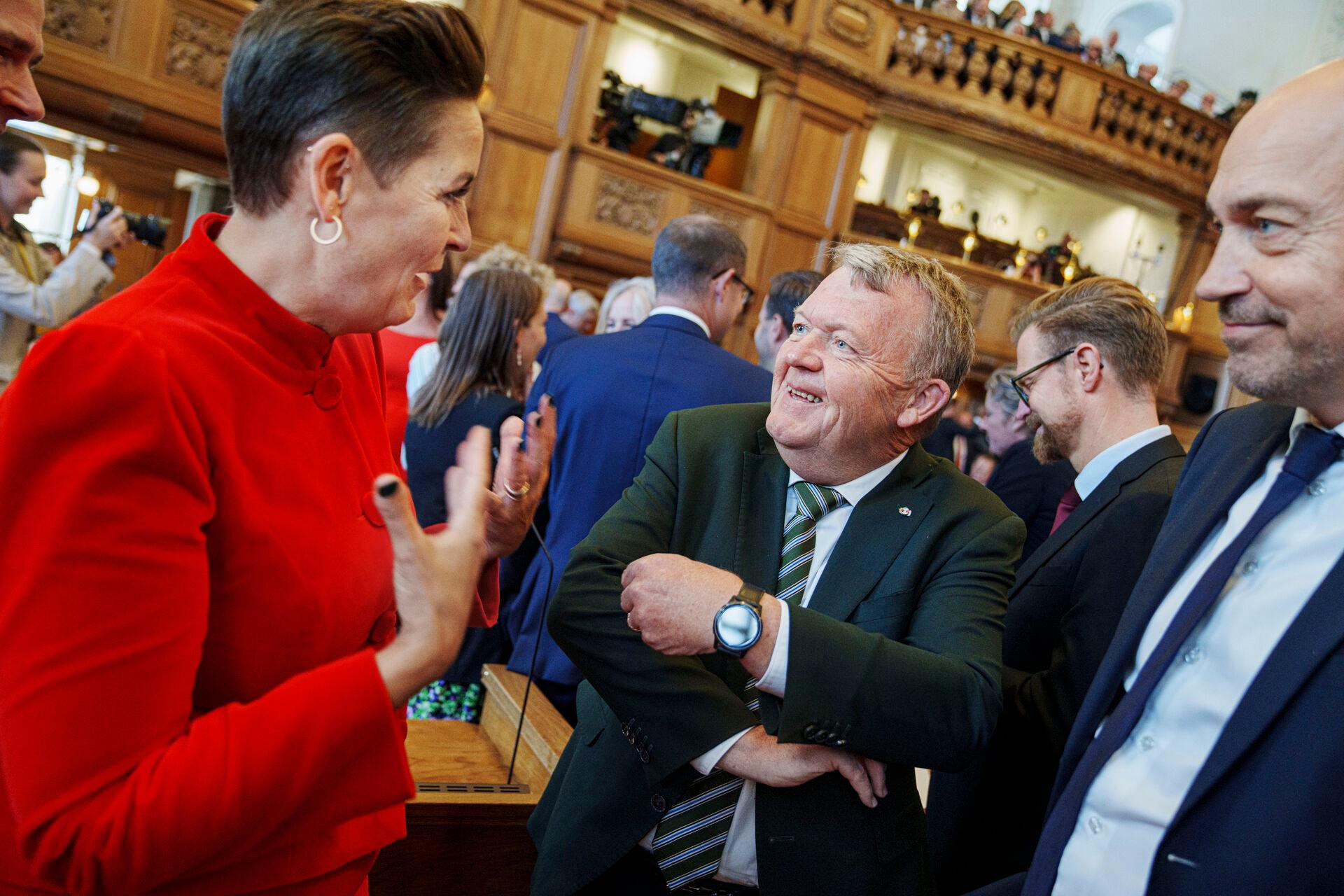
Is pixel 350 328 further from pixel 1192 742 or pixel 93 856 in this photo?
pixel 1192 742

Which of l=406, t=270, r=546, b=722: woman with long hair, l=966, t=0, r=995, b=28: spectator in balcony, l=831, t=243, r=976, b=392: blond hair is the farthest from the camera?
l=966, t=0, r=995, b=28: spectator in balcony

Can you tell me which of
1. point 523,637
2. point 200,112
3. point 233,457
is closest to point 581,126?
point 200,112

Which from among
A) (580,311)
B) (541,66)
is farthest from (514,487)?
(541,66)

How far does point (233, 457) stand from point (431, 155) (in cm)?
43

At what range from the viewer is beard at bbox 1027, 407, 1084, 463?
2.40 metres

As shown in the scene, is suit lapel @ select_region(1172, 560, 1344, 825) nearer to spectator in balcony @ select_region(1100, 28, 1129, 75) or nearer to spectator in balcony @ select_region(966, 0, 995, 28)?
spectator in balcony @ select_region(966, 0, 995, 28)

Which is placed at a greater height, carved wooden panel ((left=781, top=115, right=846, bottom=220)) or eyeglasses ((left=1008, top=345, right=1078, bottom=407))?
carved wooden panel ((left=781, top=115, right=846, bottom=220))

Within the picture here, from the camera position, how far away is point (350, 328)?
118cm

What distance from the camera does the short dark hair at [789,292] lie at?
382 centimetres

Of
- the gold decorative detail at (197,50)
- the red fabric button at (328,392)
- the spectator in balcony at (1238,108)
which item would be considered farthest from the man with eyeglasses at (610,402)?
the spectator in balcony at (1238,108)

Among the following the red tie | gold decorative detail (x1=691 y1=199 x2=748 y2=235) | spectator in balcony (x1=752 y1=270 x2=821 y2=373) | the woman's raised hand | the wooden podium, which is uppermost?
gold decorative detail (x1=691 y1=199 x2=748 y2=235)

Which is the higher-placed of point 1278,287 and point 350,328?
point 1278,287

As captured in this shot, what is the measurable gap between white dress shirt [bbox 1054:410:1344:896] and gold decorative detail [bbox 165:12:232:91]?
7163 millimetres

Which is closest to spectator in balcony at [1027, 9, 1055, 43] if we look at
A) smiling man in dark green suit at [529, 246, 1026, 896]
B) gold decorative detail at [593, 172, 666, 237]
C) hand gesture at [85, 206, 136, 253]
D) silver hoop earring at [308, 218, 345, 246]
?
gold decorative detail at [593, 172, 666, 237]
